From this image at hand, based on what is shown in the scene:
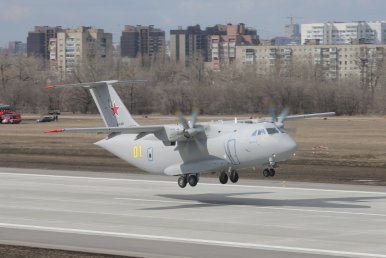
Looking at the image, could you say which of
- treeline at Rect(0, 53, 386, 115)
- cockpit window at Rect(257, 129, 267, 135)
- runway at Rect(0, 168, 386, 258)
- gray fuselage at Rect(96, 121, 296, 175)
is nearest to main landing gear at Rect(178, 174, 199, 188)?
gray fuselage at Rect(96, 121, 296, 175)

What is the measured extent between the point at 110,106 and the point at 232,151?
920 centimetres

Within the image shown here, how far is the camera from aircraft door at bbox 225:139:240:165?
40844 mm

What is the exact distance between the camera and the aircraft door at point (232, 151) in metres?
40.8

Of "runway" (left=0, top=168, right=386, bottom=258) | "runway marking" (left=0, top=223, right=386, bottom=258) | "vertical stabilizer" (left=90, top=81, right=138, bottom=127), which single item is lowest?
"runway" (left=0, top=168, right=386, bottom=258)

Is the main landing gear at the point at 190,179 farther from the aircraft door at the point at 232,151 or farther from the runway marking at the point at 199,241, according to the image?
the runway marking at the point at 199,241

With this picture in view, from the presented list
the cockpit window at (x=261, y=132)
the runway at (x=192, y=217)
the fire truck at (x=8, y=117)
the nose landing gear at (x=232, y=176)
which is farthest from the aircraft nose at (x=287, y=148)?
the fire truck at (x=8, y=117)

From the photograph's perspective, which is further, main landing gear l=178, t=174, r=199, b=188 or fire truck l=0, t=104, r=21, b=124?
fire truck l=0, t=104, r=21, b=124

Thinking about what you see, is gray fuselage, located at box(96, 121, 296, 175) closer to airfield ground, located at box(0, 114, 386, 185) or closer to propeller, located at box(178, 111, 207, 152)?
propeller, located at box(178, 111, 207, 152)

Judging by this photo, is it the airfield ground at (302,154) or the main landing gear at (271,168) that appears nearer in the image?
the main landing gear at (271,168)

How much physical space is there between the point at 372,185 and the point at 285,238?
Result: 65.4 feet

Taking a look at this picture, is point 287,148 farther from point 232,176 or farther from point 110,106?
point 110,106

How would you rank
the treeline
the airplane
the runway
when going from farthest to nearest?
the treeline, the airplane, the runway

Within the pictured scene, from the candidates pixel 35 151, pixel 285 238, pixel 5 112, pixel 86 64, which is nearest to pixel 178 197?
pixel 285 238

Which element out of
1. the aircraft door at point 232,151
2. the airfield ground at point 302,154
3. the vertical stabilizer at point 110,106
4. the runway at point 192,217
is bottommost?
the runway at point 192,217
